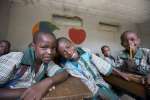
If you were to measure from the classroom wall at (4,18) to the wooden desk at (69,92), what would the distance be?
117 inches

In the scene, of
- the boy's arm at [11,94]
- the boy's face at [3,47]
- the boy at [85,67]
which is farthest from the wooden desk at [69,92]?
the boy's face at [3,47]

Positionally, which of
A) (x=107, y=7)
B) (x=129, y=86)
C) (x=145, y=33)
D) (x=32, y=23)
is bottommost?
(x=129, y=86)

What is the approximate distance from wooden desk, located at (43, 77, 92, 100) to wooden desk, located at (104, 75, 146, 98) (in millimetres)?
413

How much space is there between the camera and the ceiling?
384 cm

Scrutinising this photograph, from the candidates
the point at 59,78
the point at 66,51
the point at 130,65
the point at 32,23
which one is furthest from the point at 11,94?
the point at 32,23

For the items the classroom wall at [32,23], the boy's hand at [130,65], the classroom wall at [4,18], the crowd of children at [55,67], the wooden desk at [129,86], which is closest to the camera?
the crowd of children at [55,67]

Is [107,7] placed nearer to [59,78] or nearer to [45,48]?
[45,48]

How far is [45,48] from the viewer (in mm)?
1084

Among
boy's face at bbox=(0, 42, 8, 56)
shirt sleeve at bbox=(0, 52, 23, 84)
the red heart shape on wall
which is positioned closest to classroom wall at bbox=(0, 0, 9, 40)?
boy's face at bbox=(0, 42, 8, 56)

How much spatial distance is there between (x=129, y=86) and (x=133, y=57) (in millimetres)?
431

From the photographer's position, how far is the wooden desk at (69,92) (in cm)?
75

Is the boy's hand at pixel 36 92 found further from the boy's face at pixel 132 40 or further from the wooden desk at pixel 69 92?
the boy's face at pixel 132 40

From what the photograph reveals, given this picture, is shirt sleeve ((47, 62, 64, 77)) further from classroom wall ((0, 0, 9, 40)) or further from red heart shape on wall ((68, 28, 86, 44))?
red heart shape on wall ((68, 28, 86, 44))

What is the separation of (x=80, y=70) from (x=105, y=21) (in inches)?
152
